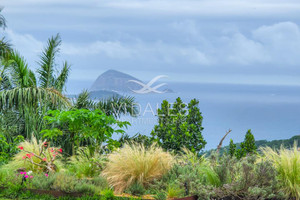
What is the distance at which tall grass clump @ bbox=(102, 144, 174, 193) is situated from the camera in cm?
775

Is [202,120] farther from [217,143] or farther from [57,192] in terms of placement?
[57,192]

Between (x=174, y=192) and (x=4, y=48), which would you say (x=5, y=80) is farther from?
(x=174, y=192)

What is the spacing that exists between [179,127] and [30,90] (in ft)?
15.9

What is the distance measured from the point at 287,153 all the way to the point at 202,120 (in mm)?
4155

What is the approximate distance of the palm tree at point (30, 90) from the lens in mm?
13312

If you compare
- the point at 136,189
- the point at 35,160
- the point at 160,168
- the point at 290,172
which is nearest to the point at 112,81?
the point at 35,160

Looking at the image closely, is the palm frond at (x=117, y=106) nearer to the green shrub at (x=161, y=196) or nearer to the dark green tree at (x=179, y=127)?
the dark green tree at (x=179, y=127)

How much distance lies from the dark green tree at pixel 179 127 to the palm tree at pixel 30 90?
335 cm

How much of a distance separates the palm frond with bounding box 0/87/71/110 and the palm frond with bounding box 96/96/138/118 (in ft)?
6.04

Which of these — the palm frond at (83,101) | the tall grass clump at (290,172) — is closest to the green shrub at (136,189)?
the tall grass clump at (290,172)

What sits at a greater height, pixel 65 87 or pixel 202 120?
pixel 65 87

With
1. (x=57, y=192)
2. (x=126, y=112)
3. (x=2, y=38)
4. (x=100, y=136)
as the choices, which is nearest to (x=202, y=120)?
(x=100, y=136)

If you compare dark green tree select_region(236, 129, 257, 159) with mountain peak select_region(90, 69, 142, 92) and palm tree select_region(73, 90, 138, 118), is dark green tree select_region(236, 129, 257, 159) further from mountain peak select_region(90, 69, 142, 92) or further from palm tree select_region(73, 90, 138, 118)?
mountain peak select_region(90, 69, 142, 92)

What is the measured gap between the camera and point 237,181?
23.3ft
